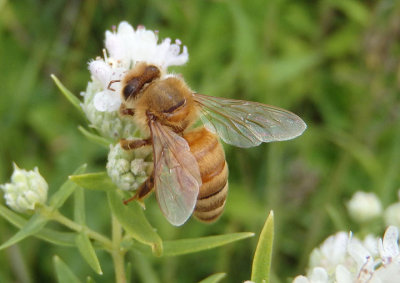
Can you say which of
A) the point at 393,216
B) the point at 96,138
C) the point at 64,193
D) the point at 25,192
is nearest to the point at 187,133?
the point at 96,138

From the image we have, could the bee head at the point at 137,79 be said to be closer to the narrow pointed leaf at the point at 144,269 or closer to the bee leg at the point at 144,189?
the bee leg at the point at 144,189

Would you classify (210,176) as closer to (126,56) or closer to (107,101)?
(107,101)

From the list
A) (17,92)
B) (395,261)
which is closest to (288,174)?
(17,92)

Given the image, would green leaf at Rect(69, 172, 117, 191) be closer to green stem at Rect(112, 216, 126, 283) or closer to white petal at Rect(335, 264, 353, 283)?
green stem at Rect(112, 216, 126, 283)

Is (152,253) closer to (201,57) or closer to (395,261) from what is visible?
(395,261)

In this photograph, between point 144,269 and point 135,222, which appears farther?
point 144,269

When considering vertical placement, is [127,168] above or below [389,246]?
above

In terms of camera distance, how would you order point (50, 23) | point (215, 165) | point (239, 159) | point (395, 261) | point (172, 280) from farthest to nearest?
point (50, 23)
point (239, 159)
point (172, 280)
point (215, 165)
point (395, 261)
